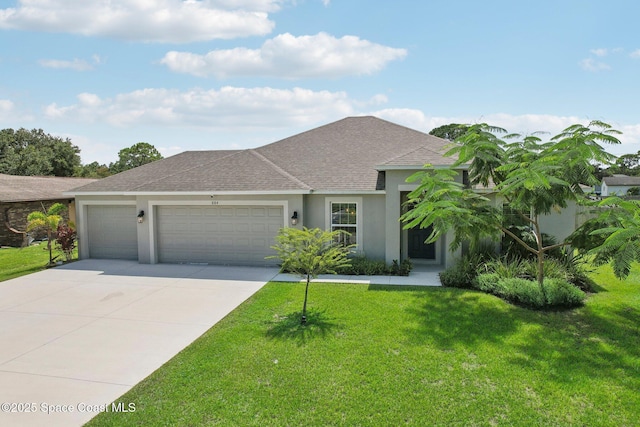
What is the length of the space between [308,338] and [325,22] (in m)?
11.3

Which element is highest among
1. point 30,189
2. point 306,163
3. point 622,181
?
point 306,163

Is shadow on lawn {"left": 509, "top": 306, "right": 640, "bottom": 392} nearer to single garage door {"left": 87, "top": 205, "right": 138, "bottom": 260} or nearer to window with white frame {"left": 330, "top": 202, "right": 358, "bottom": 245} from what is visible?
window with white frame {"left": 330, "top": 202, "right": 358, "bottom": 245}

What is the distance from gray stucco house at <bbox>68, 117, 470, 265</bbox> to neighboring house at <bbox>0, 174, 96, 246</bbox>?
267 inches

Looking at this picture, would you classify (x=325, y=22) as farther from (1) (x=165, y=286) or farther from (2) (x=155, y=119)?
(2) (x=155, y=119)

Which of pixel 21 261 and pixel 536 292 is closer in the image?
pixel 536 292

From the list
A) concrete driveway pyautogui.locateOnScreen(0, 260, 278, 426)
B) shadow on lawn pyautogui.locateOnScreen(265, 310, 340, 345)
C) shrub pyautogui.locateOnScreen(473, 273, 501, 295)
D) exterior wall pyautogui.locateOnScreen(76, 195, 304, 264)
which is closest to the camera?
concrete driveway pyautogui.locateOnScreen(0, 260, 278, 426)

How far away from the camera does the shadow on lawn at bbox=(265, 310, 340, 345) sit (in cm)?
756

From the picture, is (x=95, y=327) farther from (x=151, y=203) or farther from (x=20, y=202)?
(x=20, y=202)

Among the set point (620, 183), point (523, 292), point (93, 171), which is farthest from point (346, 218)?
point (620, 183)

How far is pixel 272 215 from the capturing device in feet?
46.5

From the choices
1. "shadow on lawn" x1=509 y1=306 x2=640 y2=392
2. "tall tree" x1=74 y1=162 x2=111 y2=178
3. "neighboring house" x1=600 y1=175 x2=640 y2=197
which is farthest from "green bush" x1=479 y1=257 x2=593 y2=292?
"neighboring house" x1=600 y1=175 x2=640 y2=197

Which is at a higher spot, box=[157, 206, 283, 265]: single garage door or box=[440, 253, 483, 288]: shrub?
box=[157, 206, 283, 265]: single garage door

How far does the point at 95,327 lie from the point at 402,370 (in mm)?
6497

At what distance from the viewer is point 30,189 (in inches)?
926
